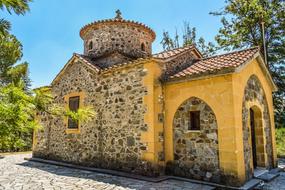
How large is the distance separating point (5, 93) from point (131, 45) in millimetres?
9936

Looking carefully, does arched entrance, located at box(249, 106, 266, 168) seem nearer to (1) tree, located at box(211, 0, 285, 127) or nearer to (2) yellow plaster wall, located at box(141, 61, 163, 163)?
(2) yellow plaster wall, located at box(141, 61, 163, 163)

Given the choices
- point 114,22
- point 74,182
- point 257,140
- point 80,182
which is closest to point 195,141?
point 257,140

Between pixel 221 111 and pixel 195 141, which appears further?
pixel 195 141

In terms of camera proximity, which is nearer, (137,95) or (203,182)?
(203,182)

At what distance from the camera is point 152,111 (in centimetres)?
732

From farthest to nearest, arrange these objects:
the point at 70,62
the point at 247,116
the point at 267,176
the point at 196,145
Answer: the point at 70,62, the point at 267,176, the point at 247,116, the point at 196,145

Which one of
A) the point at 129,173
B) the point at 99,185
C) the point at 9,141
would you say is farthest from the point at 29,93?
the point at 129,173

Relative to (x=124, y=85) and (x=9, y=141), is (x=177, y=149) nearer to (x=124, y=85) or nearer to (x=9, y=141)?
(x=124, y=85)

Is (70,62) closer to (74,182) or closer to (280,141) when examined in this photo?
(74,182)

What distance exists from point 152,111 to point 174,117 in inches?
31.2

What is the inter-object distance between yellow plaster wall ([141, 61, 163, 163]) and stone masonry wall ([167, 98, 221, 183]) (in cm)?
62

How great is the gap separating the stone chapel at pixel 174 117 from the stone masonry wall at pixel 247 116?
0.03 m

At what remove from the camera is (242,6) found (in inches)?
→ 615

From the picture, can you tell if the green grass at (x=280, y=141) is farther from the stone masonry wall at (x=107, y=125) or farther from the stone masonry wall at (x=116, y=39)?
the stone masonry wall at (x=116, y=39)
